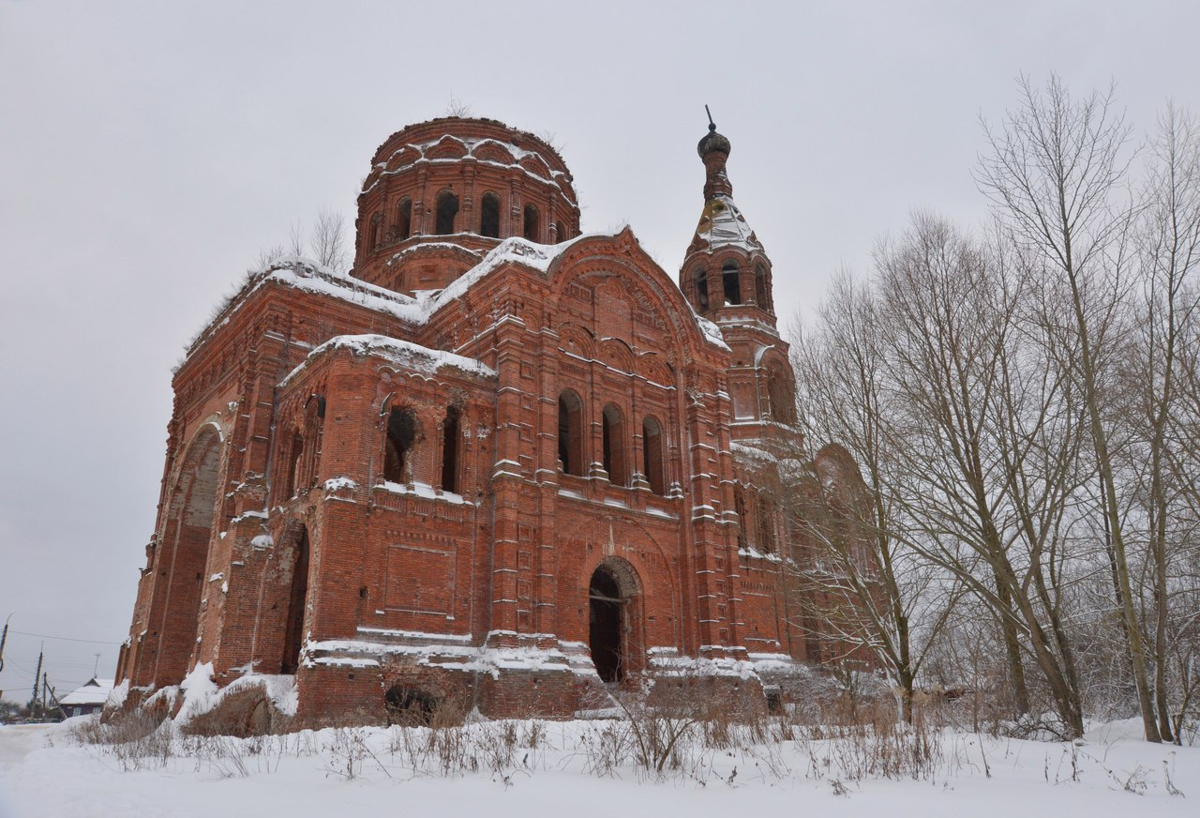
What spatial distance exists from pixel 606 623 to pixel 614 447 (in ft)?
14.1

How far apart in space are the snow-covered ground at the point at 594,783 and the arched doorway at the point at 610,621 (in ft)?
29.3

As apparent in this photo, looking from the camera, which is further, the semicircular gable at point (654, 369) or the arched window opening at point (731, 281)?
the arched window opening at point (731, 281)

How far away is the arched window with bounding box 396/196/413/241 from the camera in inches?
995

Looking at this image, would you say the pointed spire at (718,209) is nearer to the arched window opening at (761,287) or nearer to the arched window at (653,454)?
the arched window opening at (761,287)

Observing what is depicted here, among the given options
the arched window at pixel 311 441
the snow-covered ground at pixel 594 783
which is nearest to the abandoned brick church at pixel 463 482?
the arched window at pixel 311 441

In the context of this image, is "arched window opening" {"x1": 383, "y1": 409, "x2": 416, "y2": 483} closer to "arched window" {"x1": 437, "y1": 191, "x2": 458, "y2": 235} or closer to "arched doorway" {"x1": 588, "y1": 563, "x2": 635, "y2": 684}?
"arched doorway" {"x1": 588, "y1": 563, "x2": 635, "y2": 684}

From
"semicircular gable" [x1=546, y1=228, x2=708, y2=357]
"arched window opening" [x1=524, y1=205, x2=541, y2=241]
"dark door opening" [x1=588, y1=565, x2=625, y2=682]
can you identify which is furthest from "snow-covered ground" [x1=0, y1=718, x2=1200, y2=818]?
"arched window opening" [x1=524, y1=205, x2=541, y2=241]

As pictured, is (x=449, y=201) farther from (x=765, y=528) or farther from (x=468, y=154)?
(x=765, y=528)

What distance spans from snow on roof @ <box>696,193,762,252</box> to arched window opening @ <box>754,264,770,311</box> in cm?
79

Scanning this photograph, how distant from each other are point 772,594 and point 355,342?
1327 centimetres

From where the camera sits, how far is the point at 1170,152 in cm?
989

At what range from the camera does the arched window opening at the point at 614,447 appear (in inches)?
768

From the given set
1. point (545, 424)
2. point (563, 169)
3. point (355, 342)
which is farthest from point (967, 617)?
point (563, 169)

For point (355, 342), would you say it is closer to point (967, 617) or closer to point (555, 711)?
point (555, 711)
